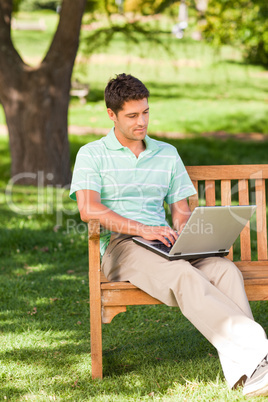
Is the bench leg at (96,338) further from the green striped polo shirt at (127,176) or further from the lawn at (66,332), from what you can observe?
the green striped polo shirt at (127,176)

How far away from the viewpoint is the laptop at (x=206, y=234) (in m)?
3.16

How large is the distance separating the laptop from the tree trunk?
17.7ft

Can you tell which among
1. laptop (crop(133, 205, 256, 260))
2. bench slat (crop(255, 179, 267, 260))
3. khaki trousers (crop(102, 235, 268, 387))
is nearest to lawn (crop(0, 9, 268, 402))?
khaki trousers (crop(102, 235, 268, 387))

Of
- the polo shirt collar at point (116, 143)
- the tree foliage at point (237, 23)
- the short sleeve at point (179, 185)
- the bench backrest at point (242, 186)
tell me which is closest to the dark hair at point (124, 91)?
the polo shirt collar at point (116, 143)

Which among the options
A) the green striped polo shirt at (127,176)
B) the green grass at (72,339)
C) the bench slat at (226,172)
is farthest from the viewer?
the bench slat at (226,172)

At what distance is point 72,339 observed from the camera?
423cm

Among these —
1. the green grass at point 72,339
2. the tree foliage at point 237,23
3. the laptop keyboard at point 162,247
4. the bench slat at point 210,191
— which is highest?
the tree foliage at point 237,23

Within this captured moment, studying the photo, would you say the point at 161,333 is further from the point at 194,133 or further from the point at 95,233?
the point at 194,133

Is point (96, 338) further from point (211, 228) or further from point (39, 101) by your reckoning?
point (39, 101)

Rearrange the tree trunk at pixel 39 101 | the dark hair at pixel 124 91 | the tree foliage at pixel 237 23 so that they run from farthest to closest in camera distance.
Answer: the tree foliage at pixel 237 23, the tree trunk at pixel 39 101, the dark hair at pixel 124 91

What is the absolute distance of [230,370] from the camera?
3102mm

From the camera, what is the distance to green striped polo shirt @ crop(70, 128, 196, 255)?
371 cm

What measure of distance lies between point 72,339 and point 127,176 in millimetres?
1226

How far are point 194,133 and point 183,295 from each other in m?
13.6
